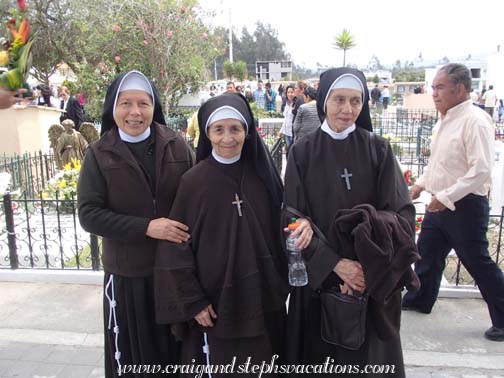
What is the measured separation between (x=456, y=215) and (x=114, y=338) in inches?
94.3

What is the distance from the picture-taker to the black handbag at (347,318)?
7.20 ft

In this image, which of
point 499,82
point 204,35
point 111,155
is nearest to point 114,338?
point 111,155

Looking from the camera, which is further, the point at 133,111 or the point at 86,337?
the point at 86,337

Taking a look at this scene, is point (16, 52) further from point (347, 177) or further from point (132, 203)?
point (347, 177)

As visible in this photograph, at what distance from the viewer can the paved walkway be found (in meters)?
3.11

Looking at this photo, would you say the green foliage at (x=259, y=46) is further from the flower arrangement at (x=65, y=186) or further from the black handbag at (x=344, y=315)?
the black handbag at (x=344, y=315)

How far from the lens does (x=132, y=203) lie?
2.33m

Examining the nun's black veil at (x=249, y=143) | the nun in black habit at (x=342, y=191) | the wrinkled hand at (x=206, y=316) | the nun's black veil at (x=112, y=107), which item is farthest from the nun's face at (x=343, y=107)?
the wrinkled hand at (x=206, y=316)

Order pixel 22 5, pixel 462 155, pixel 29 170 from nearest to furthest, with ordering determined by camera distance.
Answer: pixel 22 5 < pixel 462 155 < pixel 29 170

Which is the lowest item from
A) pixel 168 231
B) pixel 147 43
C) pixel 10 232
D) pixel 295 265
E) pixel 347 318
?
pixel 10 232

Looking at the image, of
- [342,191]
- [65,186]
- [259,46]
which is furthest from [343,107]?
[259,46]

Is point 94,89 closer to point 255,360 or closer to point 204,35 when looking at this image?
point 204,35

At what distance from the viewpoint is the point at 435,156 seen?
3318mm

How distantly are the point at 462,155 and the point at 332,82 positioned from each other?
1.37 m
